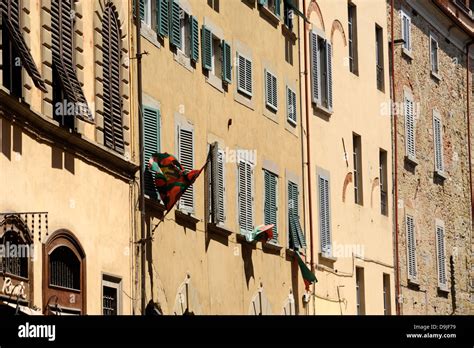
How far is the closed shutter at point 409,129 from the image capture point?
4228cm

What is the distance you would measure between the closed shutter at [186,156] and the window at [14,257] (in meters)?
6.76

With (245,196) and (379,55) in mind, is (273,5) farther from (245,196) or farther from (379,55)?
(379,55)

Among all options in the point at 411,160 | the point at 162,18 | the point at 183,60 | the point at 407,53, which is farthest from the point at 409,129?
the point at 162,18

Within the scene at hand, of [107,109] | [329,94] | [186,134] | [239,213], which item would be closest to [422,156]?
[329,94]

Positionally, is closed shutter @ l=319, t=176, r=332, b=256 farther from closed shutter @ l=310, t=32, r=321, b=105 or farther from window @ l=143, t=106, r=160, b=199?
window @ l=143, t=106, r=160, b=199

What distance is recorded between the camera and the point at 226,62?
1168 inches

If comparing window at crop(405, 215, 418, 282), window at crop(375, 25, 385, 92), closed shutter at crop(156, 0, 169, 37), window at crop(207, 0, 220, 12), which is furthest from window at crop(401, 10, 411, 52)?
closed shutter at crop(156, 0, 169, 37)

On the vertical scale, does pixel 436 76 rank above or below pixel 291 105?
above

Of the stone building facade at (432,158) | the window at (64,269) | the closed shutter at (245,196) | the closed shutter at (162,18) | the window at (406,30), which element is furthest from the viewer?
the window at (406,30)

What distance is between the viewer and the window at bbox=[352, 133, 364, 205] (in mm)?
38625

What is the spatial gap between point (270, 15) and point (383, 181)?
343 inches

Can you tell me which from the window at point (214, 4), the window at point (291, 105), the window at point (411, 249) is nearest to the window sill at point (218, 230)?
the window at point (214, 4)

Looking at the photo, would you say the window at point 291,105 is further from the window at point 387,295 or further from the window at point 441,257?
the window at point 441,257
